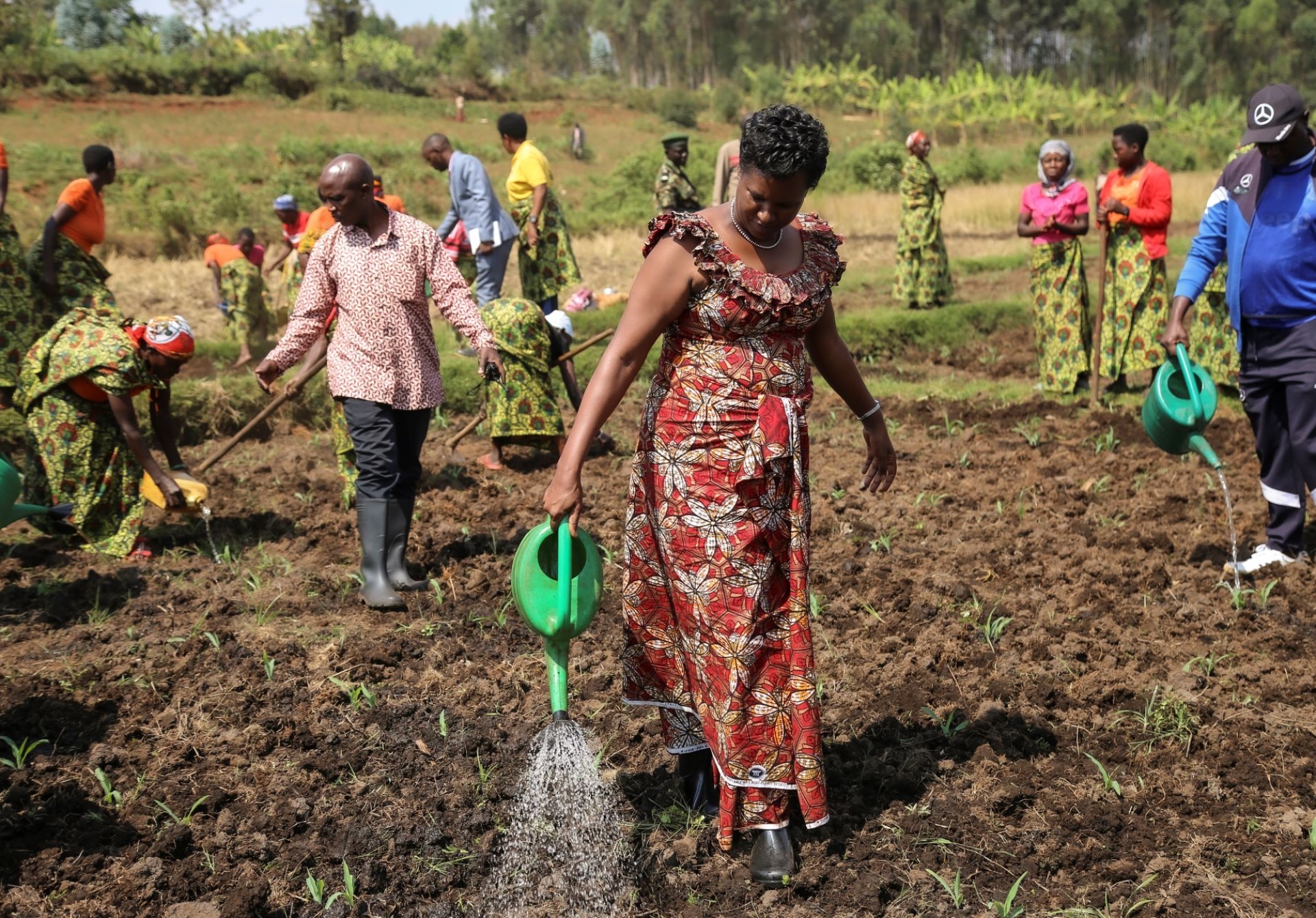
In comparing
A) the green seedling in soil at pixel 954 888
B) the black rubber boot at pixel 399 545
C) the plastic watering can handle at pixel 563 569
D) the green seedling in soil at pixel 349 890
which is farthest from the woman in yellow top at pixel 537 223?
the green seedling in soil at pixel 954 888

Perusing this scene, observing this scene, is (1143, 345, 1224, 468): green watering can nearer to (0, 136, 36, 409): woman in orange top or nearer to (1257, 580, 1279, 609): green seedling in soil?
(1257, 580, 1279, 609): green seedling in soil

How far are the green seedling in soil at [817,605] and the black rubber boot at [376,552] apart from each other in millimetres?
1720

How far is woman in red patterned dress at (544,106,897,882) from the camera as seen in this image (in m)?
2.92

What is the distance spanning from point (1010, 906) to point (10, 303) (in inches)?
267

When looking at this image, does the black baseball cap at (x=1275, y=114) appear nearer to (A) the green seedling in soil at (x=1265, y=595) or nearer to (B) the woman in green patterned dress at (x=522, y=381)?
(A) the green seedling in soil at (x=1265, y=595)

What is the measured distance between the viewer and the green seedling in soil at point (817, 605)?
467 centimetres

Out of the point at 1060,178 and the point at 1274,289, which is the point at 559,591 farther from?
the point at 1060,178

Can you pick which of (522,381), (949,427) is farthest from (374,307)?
(949,427)

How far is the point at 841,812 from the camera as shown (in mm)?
3426

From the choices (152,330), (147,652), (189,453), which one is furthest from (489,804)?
(189,453)

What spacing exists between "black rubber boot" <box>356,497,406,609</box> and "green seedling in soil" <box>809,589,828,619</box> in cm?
172

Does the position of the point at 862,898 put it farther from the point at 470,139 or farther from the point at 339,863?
the point at 470,139

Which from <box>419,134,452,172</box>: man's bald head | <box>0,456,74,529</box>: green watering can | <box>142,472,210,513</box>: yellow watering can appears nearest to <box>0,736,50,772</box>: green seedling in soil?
<box>0,456,74,529</box>: green watering can

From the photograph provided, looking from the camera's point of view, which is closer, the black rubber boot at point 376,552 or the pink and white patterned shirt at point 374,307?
the pink and white patterned shirt at point 374,307
